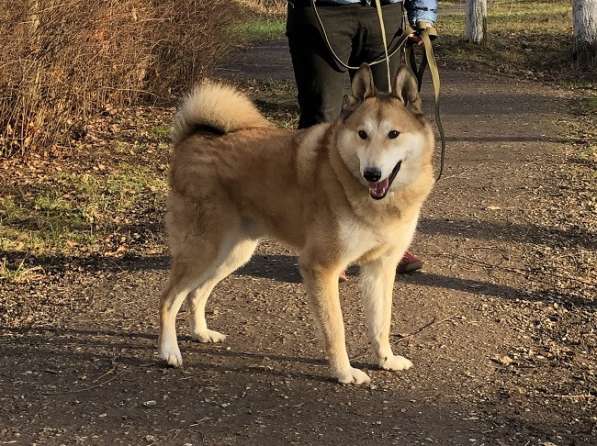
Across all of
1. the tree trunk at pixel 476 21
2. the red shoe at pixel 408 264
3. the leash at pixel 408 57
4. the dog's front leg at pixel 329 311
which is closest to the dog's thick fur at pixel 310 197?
the dog's front leg at pixel 329 311

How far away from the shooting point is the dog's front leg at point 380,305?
3.91 metres

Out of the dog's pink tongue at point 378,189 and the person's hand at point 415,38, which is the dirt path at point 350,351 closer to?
the dog's pink tongue at point 378,189

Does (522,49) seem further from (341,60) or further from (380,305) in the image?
(380,305)

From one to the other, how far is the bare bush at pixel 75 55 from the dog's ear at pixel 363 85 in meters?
3.89

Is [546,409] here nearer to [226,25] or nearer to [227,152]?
[227,152]

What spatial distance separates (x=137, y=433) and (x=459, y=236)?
10.6ft

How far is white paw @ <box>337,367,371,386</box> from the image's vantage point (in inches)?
147

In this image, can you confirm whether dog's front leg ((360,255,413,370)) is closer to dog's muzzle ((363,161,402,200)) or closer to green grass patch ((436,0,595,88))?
dog's muzzle ((363,161,402,200))

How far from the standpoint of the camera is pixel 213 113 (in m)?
4.17

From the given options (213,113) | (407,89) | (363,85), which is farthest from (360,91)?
(213,113)

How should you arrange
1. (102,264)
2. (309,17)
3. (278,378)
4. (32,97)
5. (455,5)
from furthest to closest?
(455,5)
(32,97)
(102,264)
(309,17)
(278,378)

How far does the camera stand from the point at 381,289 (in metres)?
3.95

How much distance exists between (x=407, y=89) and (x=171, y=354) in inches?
65.1

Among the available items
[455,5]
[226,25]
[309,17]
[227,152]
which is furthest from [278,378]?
[455,5]
